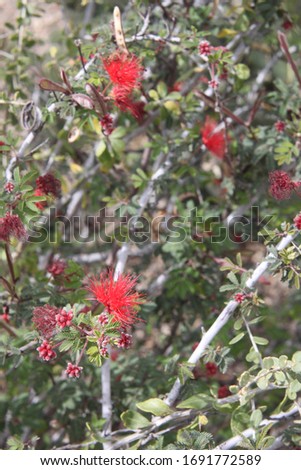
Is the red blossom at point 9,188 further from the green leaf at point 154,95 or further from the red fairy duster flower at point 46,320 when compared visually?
the green leaf at point 154,95

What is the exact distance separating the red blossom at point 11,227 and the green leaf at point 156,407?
0.55 metres

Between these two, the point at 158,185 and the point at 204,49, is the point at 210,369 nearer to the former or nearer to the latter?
the point at 158,185

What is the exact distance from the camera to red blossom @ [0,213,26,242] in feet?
4.88

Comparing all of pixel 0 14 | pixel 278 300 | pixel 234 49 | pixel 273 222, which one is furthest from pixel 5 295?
pixel 0 14

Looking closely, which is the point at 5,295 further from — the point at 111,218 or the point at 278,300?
the point at 278,300

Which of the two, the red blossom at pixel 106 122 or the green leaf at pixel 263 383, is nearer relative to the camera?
the green leaf at pixel 263 383

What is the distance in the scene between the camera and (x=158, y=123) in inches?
86.4

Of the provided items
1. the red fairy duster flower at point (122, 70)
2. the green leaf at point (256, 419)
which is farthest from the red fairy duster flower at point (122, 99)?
the green leaf at point (256, 419)

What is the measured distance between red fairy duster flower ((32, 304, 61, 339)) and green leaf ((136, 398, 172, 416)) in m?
0.34

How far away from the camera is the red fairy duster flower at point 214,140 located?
2.12 m

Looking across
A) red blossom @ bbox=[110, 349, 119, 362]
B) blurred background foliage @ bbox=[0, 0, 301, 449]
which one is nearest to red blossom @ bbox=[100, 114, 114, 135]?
blurred background foliage @ bbox=[0, 0, 301, 449]

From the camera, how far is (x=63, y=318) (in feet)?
4.55
